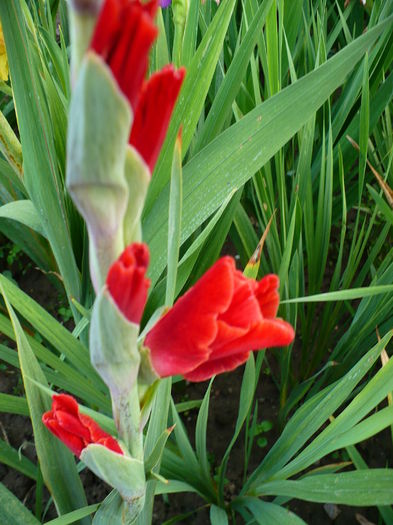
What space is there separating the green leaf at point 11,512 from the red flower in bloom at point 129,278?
0.42 metres

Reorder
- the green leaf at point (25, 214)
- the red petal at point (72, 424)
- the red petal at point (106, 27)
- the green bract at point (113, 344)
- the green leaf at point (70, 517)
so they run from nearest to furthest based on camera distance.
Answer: the red petal at point (106, 27)
the green bract at point (113, 344)
the red petal at point (72, 424)
the green leaf at point (70, 517)
the green leaf at point (25, 214)

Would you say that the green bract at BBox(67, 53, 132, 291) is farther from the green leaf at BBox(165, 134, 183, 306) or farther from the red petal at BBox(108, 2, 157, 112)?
the green leaf at BBox(165, 134, 183, 306)

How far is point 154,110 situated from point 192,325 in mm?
138

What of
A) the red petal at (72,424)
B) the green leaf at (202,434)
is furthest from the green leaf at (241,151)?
the red petal at (72,424)

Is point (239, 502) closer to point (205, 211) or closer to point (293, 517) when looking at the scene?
point (293, 517)

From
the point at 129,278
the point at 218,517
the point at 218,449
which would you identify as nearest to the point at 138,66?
the point at 129,278

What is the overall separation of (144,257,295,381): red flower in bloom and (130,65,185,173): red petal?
9cm

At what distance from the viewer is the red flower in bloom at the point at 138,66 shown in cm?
24

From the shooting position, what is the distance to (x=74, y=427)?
1.47 ft

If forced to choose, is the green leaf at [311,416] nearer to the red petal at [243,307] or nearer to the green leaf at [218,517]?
the green leaf at [218,517]

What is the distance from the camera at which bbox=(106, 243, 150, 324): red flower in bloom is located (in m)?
0.32

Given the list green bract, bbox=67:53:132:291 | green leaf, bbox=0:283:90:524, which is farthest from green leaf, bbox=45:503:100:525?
green bract, bbox=67:53:132:291

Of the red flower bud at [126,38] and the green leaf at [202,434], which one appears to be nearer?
the red flower bud at [126,38]

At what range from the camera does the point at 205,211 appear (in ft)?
2.31
